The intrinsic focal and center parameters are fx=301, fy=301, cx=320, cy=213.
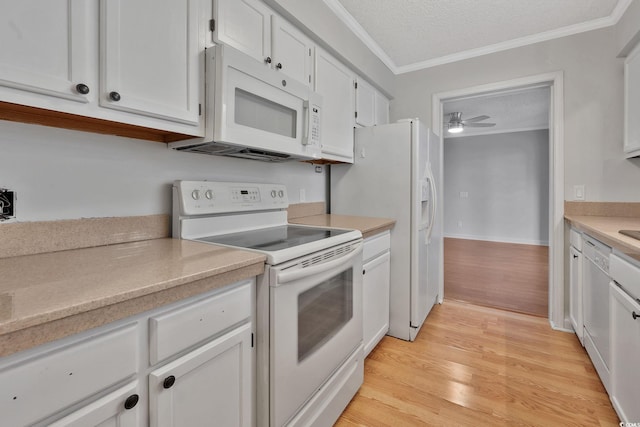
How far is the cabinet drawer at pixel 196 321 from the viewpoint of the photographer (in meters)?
0.76

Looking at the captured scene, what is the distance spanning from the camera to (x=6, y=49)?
2.49 feet

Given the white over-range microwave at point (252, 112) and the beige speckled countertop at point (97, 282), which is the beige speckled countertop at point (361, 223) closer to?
the white over-range microwave at point (252, 112)

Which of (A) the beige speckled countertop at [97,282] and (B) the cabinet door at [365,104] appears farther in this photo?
(B) the cabinet door at [365,104]

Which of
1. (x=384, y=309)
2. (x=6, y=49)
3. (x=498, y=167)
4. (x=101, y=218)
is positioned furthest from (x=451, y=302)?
(x=498, y=167)

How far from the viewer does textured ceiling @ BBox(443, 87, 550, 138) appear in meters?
4.09

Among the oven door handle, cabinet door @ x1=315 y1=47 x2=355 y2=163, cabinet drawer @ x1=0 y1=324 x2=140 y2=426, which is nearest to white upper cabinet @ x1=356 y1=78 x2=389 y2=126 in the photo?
cabinet door @ x1=315 y1=47 x2=355 y2=163

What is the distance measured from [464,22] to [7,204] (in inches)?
113

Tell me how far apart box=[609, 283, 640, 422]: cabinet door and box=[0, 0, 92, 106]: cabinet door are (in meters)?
2.06

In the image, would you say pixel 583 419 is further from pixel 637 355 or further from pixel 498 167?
pixel 498 167

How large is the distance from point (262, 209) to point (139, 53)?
953 millimetres

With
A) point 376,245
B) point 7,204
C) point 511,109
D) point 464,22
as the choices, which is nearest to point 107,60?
point 7,204

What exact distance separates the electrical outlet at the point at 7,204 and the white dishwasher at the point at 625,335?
2187mm

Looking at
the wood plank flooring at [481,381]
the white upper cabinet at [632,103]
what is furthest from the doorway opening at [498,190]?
the white upper cabinet at [632,103]

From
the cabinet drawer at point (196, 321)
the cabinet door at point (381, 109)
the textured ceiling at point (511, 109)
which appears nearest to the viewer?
the cabinet drawer at point (196, 321)
